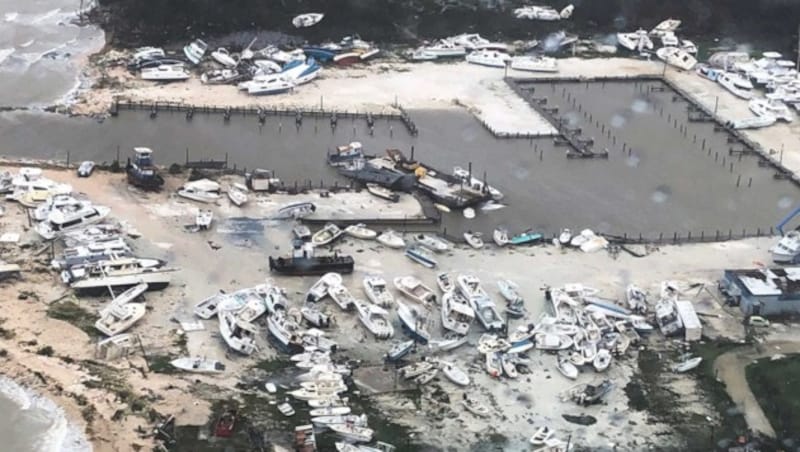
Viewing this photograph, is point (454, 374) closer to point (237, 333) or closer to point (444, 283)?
point (444, 283)

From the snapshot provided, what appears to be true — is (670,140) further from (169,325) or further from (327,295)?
(169,325)

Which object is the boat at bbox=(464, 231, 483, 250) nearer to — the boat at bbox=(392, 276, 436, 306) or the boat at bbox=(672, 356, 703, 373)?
the boat at bbox=(392, 276, 436, 306)

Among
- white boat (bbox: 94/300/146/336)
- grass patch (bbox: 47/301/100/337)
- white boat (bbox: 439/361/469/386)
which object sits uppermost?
white boat (bbox: 94/300/146/336)

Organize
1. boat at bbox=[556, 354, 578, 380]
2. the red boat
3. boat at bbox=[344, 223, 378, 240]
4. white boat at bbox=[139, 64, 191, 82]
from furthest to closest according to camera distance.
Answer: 1. white boat at bbox=[139, 64, 191, 82]
2. boat at bbox=[344, 223, 378, 240]
3. boat at bbox=[556, 354, 578, 380]
4. the red boat

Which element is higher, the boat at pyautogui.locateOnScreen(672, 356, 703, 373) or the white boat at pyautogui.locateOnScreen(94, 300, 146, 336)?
the white boat at pyautogui.locateOnScreen(94, 300, 146, 336)

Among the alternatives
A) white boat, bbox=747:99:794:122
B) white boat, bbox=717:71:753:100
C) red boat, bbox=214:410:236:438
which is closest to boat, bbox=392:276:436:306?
red boat, bbox=214:410:236:438

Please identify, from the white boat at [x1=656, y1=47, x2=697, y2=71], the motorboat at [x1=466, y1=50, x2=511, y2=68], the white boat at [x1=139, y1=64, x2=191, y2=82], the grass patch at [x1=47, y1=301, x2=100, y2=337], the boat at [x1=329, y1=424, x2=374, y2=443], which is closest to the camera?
the boat at [x1=329, y1=424, x2=374, y2=443]

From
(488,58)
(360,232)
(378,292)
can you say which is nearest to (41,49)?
(488,58)
